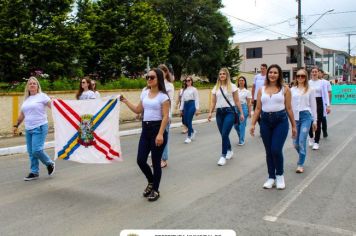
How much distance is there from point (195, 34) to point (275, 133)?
105ft

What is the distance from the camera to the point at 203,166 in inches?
325

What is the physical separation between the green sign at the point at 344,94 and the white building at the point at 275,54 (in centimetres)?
2672

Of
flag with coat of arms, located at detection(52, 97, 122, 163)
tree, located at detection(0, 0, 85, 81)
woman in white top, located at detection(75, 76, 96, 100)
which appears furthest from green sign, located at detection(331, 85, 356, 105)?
flag with coat of arms, located at detection(52, 97, 122, 163)

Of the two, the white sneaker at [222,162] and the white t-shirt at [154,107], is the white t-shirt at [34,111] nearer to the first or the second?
the white t-shirt at [154,107]

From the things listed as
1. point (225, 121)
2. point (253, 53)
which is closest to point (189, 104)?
point (225, 121)

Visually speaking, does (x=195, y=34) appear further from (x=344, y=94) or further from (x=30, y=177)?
(x=30, y=177)

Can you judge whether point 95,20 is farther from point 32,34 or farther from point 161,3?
point 161,3

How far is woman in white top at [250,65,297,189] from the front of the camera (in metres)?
6.29

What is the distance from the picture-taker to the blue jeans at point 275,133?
20.6 ft

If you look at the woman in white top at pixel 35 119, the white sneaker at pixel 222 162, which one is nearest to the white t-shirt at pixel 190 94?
the white sneaker at pixel 222 162

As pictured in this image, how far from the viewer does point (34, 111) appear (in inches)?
277

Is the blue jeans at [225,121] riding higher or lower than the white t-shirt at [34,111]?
lower

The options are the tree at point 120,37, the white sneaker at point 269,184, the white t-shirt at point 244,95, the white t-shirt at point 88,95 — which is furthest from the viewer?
the tree at point 120,37

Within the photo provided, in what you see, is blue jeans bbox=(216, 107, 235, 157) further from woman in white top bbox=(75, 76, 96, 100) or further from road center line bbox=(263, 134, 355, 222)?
woman in white top bbox=(75, 76, 96, 100)
